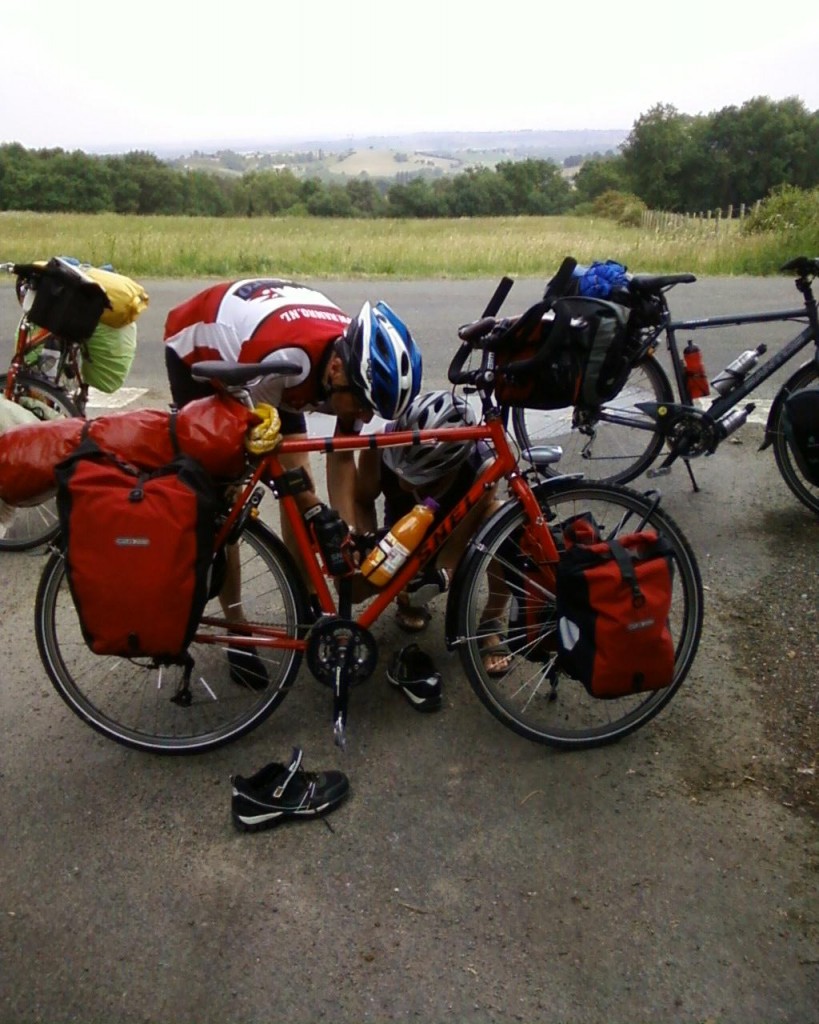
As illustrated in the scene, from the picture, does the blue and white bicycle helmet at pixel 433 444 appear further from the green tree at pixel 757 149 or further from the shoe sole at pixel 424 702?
the green tree at pixel 757 149

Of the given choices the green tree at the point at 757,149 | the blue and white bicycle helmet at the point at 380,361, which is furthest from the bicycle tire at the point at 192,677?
the green tree at the point at 757,149

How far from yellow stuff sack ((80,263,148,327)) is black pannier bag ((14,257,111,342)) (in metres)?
0.10

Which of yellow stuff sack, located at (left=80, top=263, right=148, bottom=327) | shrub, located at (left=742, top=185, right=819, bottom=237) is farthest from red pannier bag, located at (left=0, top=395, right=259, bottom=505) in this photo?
shrub, located at (left=742, top=185, right=819, bottom=237)

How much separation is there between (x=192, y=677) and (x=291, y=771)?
0.72m

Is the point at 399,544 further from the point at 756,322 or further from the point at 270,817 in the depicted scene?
the point at 756,322

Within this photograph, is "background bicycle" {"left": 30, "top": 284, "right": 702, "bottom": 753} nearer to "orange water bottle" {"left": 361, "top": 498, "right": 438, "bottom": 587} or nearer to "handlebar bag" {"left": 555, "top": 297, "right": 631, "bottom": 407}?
"orange water bottle" {"left": 361, "top": 498, "right": 438, "bottom": 587}

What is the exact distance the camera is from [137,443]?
2.78 m

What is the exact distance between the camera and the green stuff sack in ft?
15.3

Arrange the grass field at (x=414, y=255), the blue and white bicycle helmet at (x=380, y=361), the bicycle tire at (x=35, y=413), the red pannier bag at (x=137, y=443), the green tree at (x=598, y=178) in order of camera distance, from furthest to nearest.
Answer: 1. the green tree at (x=598, y=178)
2. the grass field at (x=414, y=255)
3. the bicycle tire at (x=35, y=413)
4. the blue and white bicycle helmet at (x=380, y=361)
5. the red pannier bag at (x=137, y=443)

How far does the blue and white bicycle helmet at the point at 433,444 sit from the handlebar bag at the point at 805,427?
196cm

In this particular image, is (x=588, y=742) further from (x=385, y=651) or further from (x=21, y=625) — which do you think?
(x=21, y=625)

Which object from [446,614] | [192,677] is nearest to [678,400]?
[446,614]

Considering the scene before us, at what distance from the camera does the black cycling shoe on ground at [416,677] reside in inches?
132

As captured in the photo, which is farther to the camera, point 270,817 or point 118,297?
point 118,297
